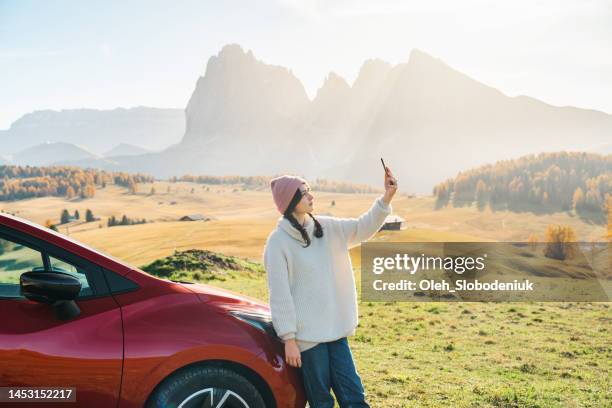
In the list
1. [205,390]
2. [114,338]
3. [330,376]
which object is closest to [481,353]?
[330,376]

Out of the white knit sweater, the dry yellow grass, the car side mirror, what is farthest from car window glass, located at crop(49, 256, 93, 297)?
the dry yellow grass

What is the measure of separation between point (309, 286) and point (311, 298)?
0.09 metres

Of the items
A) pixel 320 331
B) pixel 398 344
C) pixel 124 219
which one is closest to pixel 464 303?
pixel 398 344

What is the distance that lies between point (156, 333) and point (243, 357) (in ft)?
1.94

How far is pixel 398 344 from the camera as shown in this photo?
441 inches

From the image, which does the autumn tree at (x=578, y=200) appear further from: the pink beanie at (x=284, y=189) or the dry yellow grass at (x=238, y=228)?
the pink beanie at (x=284, y=189)

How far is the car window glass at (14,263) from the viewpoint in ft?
11.1

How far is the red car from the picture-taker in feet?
10.3

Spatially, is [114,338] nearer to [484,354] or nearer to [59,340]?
[59,340]

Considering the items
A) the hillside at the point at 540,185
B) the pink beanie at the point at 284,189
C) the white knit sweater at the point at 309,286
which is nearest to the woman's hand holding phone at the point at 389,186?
the white knit sweater at the point at 309,286

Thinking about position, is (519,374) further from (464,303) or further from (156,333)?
(464,303)

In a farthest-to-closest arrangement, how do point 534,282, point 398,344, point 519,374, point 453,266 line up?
point 453,266, point 534,282, point 398,344, point 519,374

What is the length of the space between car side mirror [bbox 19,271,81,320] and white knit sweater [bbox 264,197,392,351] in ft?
4.28

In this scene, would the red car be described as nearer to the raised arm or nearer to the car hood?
the car hood
